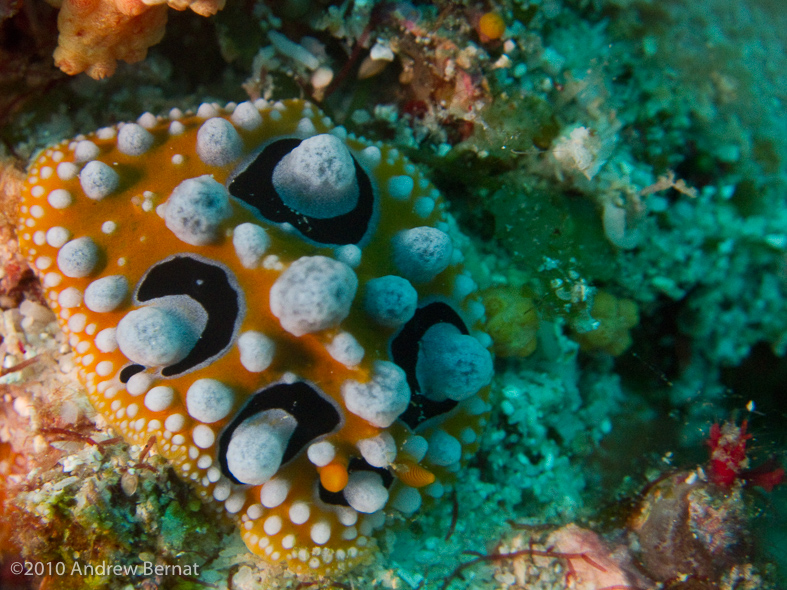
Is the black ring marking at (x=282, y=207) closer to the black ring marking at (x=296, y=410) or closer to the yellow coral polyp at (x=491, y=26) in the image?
the black ring marking at (x=296, y=410)

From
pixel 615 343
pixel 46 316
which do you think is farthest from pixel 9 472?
pixel 615 343

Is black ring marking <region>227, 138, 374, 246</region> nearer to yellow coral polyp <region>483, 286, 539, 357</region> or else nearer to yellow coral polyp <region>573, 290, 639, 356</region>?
yellow coral polyp <region>483, 286, 539, 357</region>

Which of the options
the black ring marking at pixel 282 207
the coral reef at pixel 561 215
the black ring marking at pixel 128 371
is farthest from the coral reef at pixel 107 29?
the black ring marking at pixel 128 371

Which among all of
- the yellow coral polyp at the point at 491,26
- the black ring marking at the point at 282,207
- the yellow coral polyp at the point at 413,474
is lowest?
the yellow coral polyp at the point at 413,474

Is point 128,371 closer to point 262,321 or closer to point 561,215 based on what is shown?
point 262,321

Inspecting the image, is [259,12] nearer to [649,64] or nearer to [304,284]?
[304,284]

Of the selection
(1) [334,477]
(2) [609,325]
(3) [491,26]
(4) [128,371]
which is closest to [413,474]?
(1) [334,477]

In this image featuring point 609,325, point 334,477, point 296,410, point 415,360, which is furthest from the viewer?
point 609,325
